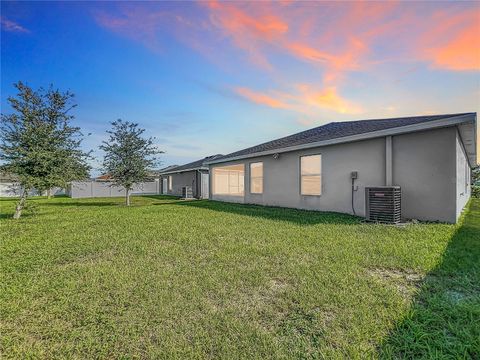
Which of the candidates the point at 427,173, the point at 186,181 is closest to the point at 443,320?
the point at 427,173

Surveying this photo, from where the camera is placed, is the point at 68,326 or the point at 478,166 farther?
the point at 478,166

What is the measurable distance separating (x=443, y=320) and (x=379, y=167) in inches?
227

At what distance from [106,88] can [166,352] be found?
502 inches

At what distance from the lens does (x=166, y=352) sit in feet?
5.85

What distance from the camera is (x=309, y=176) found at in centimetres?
943

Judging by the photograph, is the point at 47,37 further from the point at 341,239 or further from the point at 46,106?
the point at 341,239

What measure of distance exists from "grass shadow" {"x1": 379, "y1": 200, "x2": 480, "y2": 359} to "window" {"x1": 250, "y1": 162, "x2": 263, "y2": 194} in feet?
29.8

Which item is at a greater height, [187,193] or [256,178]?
[256,178]

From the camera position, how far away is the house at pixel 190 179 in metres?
18.8

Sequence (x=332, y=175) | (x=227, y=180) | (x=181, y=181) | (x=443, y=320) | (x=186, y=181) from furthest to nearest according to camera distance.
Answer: (x=181, y=181)
(x=186, y=181)
(x=227, y=180)
(x=332, y=175)
(x=443, y=320)

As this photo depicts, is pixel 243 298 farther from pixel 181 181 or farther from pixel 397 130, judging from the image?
pixel 181 181

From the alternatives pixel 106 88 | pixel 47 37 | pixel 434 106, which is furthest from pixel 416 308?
pixel 106 88

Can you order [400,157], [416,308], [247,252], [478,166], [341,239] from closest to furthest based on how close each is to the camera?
[416,308] < [247,252] < [341,239] < [400,157] < [478,166]

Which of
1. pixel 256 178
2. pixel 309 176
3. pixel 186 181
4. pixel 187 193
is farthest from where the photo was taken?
pixel 186 181
